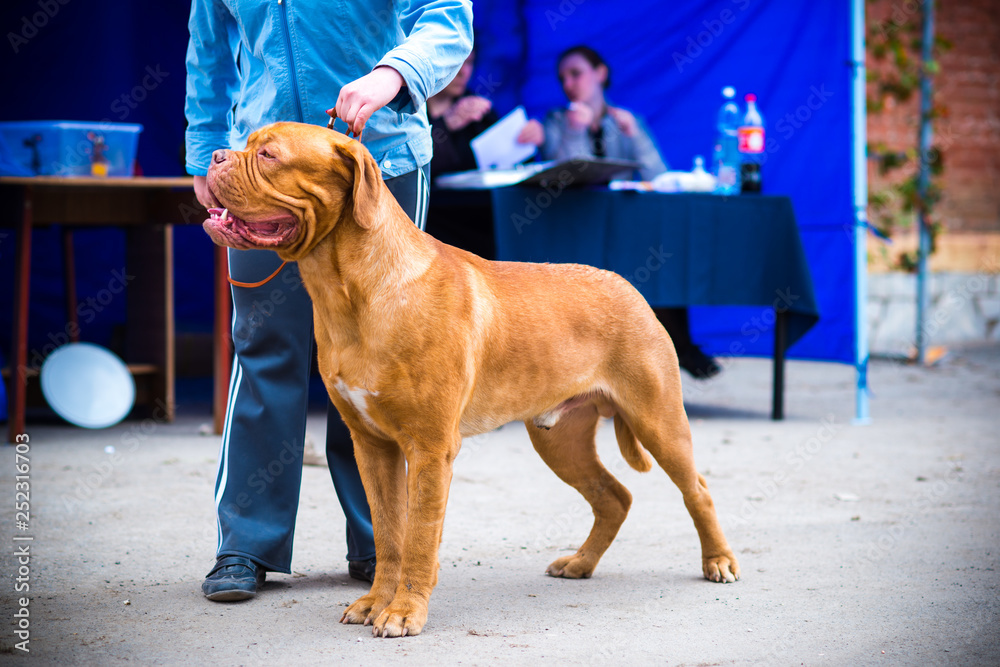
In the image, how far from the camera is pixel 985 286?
10.2 metres

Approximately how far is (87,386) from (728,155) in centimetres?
432

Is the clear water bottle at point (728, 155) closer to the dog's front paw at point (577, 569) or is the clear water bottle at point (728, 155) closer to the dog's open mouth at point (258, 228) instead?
the dog's front paw at point (577, 569)

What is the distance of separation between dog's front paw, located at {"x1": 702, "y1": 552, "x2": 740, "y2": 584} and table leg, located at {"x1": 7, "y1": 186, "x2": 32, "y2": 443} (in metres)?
3.49

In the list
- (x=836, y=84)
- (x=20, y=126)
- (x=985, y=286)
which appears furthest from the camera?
(x=985, y=286)

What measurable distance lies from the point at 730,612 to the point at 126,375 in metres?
4.14

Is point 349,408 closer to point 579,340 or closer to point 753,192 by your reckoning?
point 579,340

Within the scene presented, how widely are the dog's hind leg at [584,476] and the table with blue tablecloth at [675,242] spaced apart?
2352 mm

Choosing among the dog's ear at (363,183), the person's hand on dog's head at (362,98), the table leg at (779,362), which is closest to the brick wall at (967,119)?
the table leg at (779,362)

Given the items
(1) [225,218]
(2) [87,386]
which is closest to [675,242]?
(2) [87,386]

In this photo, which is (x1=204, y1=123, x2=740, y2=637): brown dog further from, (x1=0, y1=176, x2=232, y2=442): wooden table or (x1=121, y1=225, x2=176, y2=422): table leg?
(x1=121, y1=225, x2=176, y2=422): table leg

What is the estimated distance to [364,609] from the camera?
245cm

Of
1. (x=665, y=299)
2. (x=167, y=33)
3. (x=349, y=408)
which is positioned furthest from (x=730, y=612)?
(x=167, y=33)

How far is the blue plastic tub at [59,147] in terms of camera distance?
4879 millimetres

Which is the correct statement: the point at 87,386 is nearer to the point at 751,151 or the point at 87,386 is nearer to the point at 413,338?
the point at 413,338
